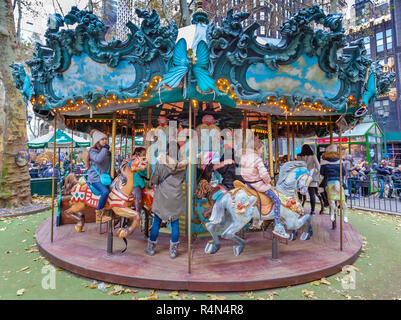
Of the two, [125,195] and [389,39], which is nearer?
[125,195]

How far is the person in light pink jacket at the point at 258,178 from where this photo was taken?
14.7ft

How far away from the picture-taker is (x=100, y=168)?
16.9 feet

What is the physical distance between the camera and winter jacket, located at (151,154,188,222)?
4391 mm

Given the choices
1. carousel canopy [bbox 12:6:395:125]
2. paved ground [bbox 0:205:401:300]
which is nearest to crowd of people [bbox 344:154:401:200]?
paved ground [bbox 0:205:401:300]

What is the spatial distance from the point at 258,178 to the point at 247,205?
1.64 feet

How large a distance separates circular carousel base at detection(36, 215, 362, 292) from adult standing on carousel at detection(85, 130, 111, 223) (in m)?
0.87

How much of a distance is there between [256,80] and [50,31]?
350 centimetres

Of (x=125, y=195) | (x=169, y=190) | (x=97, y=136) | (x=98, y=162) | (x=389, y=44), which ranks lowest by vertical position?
(x=125, y=195)

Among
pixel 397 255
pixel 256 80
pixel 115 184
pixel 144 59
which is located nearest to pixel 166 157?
pixel 115 184

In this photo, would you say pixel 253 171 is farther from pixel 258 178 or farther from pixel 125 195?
pixel 125 195

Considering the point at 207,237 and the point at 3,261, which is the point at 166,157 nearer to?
the point at 207,237

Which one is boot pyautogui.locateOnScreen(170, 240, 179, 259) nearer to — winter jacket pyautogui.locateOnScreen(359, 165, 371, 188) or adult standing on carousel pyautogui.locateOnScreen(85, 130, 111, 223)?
adult standing on carousel pyautogui.locateOnScreen(85, 130, 111, 223)

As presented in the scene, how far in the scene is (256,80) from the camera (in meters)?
4.22

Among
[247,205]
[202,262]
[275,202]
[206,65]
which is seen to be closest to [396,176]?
[275,202]
